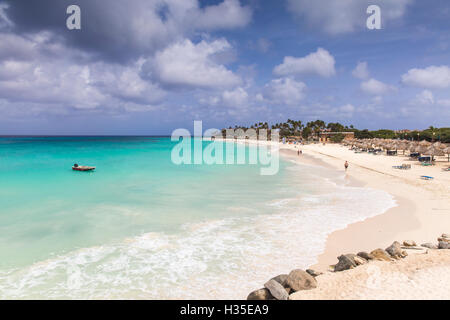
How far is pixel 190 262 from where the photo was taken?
6547mm

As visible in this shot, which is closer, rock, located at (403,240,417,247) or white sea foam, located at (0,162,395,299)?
white sea foam, located at (0,162,395,299)

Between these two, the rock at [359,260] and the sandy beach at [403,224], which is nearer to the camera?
the rock at [359,260]

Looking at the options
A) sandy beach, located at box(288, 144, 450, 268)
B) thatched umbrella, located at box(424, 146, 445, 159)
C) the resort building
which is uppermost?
the resort building

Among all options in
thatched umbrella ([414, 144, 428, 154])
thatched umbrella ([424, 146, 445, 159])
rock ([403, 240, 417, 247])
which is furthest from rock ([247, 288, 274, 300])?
thatched umbrella ([414, 144, 428, 154])

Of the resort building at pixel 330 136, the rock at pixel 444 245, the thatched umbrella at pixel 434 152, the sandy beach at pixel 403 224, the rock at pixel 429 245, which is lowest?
the sandy beach at pixel 403 224

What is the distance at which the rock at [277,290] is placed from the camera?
4.45m

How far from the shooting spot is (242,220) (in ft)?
31.9

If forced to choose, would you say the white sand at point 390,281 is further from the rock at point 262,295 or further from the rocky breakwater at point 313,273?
the rock at point 262,295

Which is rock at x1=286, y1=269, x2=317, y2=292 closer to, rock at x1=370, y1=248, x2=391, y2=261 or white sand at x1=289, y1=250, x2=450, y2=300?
white sand at x1=289, y1=250, x2=450, y2=300

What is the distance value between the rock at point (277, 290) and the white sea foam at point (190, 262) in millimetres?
801

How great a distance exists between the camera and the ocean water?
5.65m

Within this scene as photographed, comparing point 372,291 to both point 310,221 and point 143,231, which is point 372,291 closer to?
point 310,221

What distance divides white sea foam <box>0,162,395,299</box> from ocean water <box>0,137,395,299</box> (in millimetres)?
25

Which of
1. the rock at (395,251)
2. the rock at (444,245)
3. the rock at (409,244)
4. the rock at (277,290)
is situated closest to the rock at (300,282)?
the rock at (277,290)
